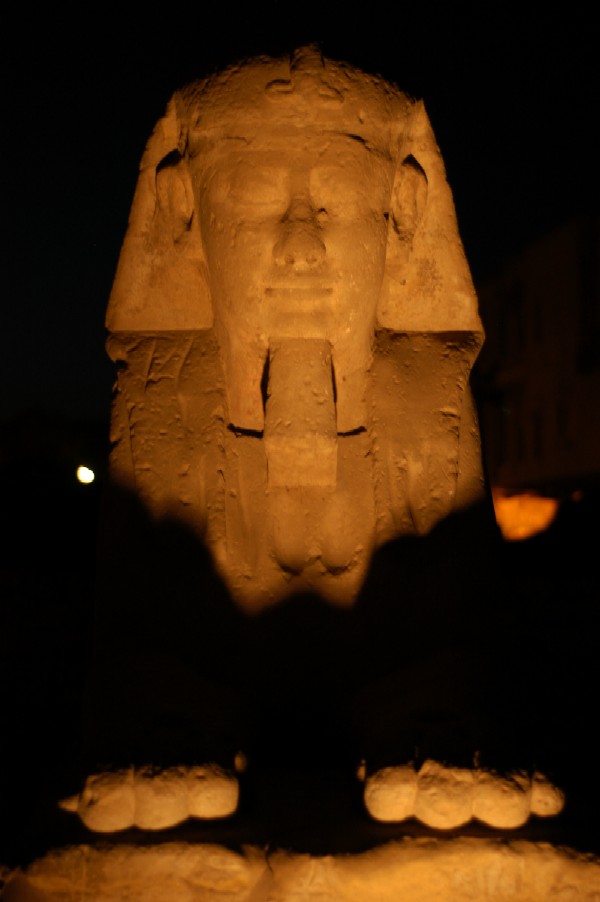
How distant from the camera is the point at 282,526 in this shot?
2.29 m

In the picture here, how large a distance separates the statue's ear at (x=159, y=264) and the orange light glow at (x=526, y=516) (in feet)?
17.8

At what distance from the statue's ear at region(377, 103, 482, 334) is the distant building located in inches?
306

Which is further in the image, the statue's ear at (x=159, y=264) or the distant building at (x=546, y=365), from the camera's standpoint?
the distant building at (x=546, y=365)

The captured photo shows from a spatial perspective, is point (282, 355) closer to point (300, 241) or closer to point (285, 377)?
point (285, 377)

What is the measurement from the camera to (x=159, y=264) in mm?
2447

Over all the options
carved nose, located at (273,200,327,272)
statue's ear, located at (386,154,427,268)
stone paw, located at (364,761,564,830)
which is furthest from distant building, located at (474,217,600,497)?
stone paw, located at (364,761,564,830)

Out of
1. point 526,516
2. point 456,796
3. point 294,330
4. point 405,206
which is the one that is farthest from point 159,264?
point 526,516

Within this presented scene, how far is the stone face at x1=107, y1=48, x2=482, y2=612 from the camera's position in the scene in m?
2.16

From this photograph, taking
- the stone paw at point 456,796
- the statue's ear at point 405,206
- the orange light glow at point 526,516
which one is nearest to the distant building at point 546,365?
the orange light glow at point 526,516

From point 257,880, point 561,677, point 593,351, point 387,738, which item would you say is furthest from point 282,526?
point 593,351

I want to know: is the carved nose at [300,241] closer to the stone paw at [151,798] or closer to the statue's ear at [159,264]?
the statue's ear at [159,264]

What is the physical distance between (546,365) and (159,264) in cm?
999

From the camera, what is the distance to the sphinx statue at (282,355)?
216cm

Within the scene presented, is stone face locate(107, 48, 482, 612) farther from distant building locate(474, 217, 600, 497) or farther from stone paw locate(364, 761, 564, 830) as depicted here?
distant building locate(474, 217, 600, 497)
